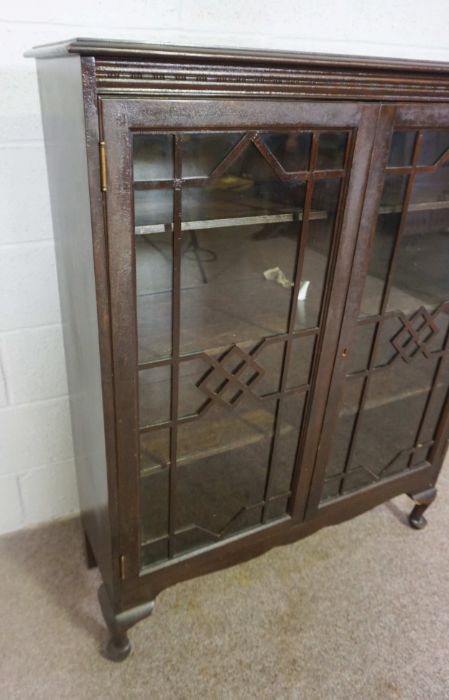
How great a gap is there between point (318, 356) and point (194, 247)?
35 cm

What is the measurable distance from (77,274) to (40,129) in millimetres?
346

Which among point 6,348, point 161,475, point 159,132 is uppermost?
point 159,132

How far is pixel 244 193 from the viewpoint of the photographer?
0.84 m

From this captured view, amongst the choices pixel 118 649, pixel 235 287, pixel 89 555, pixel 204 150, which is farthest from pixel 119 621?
pixel 204 150

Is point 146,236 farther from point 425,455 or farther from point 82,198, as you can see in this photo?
point 425,455

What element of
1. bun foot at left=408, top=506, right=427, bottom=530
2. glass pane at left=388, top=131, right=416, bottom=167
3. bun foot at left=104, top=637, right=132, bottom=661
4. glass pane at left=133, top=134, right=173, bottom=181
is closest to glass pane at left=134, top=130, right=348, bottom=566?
glass pane at left=133, top=134, right=173, bottom=181

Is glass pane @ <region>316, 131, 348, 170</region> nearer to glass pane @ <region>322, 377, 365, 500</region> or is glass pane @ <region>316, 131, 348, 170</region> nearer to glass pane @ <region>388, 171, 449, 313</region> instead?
glass pane @ <region>388, 171, 449, 313</region>

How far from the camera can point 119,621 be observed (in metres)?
1.10

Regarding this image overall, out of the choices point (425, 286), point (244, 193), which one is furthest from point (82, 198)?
point (425, 286)

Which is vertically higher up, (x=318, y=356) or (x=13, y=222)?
(x=13, y=222)

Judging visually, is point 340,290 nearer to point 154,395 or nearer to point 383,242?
point 383,242

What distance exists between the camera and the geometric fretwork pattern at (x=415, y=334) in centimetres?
114

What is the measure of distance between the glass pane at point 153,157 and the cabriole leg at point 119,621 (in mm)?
865

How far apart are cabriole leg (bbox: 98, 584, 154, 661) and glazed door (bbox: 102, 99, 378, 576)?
0.12m
